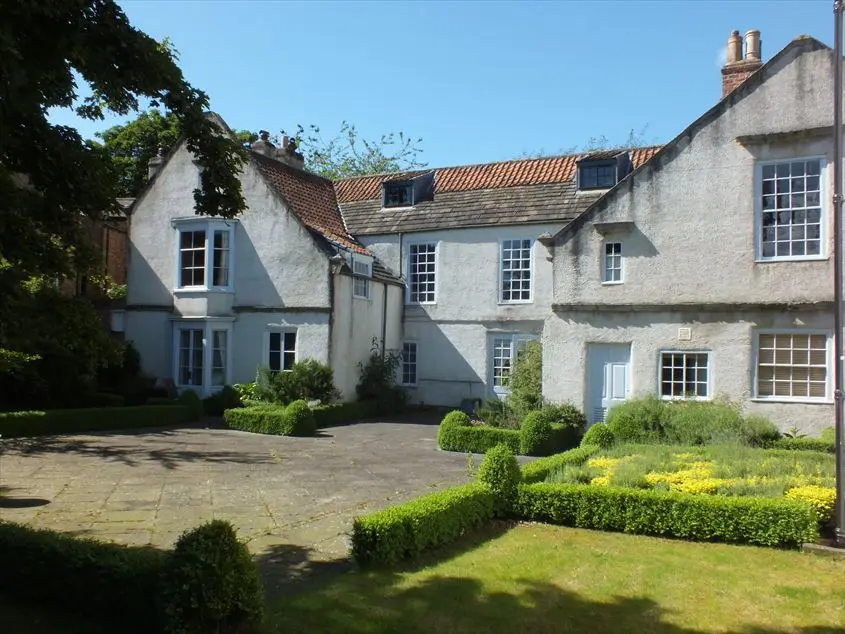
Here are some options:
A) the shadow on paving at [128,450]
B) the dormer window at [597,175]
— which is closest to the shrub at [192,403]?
the shadow on paving at [128,450]

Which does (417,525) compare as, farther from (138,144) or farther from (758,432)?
(138,144)

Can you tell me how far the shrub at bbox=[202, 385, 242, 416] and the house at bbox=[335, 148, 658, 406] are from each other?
6.83 meters

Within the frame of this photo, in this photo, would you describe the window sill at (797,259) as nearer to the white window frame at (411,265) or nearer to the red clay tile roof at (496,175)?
the red clay tile roof at (496,175)

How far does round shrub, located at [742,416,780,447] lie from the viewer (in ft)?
50.4

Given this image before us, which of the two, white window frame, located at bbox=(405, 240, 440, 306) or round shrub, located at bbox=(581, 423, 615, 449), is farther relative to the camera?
white window frame, located at bbox=(405, 240, 440, 306)

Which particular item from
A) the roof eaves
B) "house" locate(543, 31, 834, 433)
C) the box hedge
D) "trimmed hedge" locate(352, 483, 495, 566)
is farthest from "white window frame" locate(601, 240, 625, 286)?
the box hedge

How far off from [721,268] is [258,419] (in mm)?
13175

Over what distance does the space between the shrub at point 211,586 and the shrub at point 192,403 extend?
17.0 meters

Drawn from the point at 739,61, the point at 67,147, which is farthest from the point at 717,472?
the point at 739,61

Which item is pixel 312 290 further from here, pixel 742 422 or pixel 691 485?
pixel 691 485

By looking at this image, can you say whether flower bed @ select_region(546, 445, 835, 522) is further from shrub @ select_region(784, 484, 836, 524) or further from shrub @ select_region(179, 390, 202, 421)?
shrub @ select_region(179, 390, 202, 421)

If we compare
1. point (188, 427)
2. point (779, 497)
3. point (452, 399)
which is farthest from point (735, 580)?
point (452, 399)

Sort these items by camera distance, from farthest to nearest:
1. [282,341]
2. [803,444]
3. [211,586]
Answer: [282,341], [803,444], [211,586]

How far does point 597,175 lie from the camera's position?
24.9 meters
